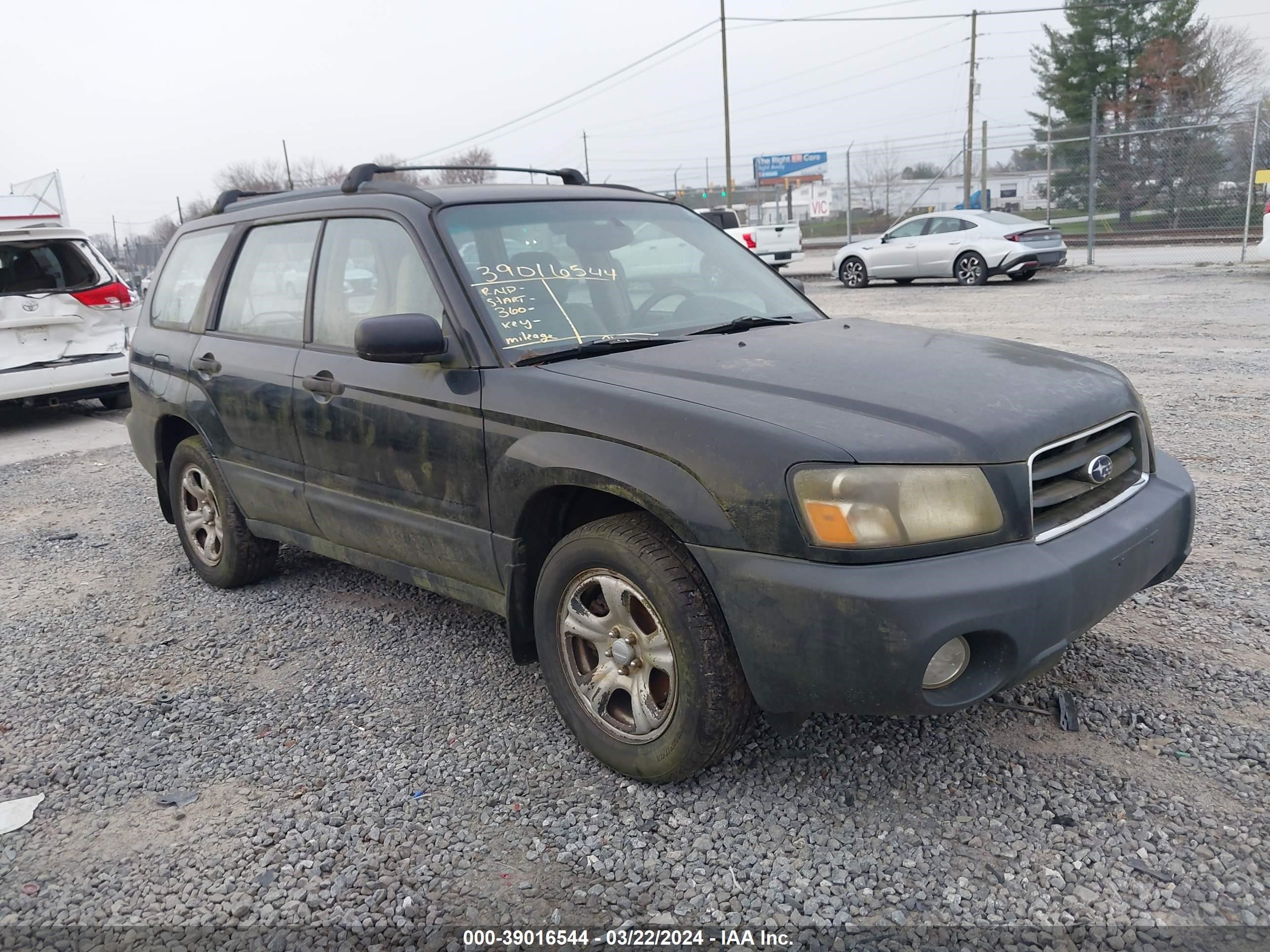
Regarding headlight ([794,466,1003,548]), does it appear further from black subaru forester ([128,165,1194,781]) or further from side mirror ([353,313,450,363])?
side mirror ([353,313,450,363])

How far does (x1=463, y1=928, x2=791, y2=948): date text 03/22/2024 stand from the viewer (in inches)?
89.9

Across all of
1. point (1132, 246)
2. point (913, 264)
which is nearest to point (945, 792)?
point (913, 264)

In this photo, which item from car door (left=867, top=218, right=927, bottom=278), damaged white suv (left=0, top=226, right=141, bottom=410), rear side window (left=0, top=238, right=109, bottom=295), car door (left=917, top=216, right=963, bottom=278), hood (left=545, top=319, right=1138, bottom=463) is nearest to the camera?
hood (left=545, top=319, right=1138, bottom=463)

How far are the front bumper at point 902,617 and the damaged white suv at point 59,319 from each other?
8719 mm

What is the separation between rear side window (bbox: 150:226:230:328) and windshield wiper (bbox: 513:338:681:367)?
2.19 metres

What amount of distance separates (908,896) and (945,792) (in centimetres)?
47

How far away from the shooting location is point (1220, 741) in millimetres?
2904

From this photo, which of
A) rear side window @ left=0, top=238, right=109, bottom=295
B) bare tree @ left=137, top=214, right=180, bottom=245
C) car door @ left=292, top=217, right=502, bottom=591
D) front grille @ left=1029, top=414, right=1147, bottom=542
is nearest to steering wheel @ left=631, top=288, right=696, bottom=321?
car door @ left=292, top=217, right=502, bottom=591

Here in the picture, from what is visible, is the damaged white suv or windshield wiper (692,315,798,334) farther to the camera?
the damaged white suv

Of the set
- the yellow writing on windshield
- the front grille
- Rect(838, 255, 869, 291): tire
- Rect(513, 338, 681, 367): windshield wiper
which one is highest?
the yellow writing on windshield

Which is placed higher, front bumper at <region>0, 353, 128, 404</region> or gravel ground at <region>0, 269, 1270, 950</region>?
front bumper at <region>0, 353, 128, 404</region>

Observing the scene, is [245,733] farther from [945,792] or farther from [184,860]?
[945,792]

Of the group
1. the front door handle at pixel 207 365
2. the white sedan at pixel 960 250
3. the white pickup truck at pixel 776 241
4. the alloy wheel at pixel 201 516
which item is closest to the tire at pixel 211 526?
the alloy wheel at pixel 201 516

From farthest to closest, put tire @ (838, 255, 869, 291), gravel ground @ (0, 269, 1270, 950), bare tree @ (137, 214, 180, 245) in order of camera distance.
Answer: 1. bare tree @ (137, 214, 180, 245)
2. tire @ (838, 255, 869, 291)
3. gravel ground @ (0, 269, 1270, 950)
